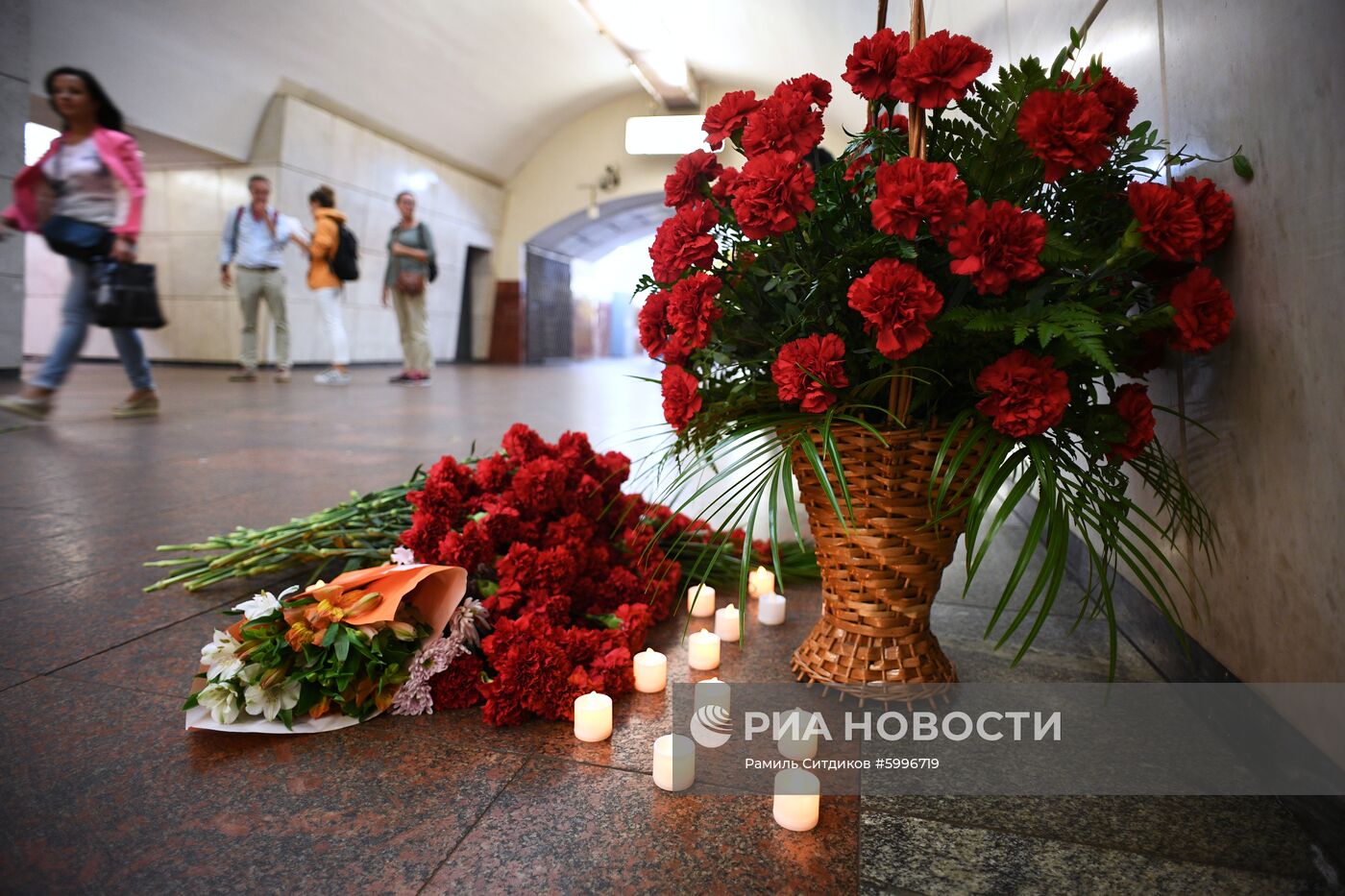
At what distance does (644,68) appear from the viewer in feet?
38.5

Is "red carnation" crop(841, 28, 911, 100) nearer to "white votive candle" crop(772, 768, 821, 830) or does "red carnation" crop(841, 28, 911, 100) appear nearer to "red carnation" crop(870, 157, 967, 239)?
"red carnation" crop(870, 157, 967, 239)

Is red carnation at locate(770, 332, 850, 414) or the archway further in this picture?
the archway

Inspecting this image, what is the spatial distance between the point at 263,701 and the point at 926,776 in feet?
3.17

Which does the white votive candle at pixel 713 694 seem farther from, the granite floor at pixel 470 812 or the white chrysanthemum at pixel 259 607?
the white chrysanthemum at pixel 259 607

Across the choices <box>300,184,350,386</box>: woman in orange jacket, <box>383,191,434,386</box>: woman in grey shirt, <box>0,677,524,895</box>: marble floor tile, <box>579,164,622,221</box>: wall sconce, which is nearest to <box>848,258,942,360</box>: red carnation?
<box>0,677,524,895</box>: marble floor tile

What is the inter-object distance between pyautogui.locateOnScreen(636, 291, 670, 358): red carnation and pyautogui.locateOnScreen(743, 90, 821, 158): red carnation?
285 millimetres

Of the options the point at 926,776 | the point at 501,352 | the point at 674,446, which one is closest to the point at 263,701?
the point at 674,446

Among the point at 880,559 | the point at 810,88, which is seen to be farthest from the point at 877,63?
the point at 880,559

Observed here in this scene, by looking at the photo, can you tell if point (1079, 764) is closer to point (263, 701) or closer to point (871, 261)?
point (871, 261)

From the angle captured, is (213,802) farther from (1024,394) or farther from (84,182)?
(84,182)

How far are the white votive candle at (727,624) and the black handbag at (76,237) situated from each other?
4333 millimetres

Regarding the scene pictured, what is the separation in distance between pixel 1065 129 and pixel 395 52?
11.4m

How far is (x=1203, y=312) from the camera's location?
1.08 m

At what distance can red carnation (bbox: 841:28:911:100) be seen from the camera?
117cm
